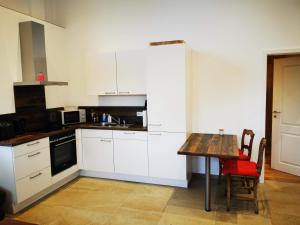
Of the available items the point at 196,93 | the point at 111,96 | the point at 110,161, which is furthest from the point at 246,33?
the point at 110,161

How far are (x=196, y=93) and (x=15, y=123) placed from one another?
2741mm

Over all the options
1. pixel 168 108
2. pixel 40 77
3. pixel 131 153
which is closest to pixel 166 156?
pixel 131 153

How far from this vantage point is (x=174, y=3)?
3.88 meters

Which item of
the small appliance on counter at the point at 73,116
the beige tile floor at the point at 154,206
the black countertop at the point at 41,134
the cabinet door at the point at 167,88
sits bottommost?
the beige tile floor at the point at 154,206

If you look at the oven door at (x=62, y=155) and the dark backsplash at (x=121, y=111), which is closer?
the oven door at (x=62, y=155)

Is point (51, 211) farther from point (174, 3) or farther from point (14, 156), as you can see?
point (174, 3)

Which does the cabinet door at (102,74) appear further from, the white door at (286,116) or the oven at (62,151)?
the white door at (286,116)

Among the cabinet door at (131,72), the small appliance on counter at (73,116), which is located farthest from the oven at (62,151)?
the cabinet door at (131,72)

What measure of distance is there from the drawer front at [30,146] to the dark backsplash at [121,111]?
1.24m

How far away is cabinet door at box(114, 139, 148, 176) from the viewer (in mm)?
3781

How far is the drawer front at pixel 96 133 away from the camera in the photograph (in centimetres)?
394

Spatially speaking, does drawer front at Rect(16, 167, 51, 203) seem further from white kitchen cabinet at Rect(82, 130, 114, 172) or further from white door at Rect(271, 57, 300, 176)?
white door at Rect(271, 57, 300, 176)

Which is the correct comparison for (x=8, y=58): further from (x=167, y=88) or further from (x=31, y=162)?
(x=167, y=88)

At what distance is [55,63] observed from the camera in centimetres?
430
